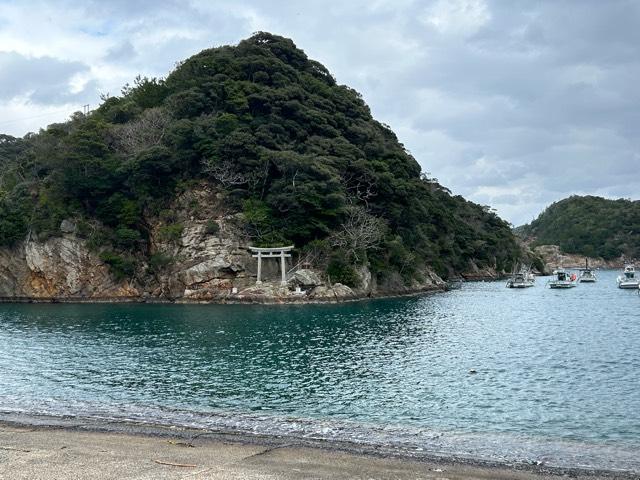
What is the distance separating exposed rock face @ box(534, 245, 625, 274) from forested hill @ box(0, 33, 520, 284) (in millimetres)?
106931

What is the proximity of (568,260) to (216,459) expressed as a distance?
178756 mm

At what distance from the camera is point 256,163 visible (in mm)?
64312

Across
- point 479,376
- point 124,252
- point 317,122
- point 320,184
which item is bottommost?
point 479,376

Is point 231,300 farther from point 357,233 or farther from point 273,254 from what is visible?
point 357,233

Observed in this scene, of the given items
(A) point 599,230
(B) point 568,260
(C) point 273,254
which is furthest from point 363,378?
(A) point 599,230

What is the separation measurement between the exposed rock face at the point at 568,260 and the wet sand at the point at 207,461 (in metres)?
163

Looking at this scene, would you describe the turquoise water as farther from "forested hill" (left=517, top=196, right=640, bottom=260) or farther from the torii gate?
"forested hill" (left=517, top=196, right=640, bottom=260)

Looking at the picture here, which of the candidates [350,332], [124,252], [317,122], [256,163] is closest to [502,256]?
[317,122]

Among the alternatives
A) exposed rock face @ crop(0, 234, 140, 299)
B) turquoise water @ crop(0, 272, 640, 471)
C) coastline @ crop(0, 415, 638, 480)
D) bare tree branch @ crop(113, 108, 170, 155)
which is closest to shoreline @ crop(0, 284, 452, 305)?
exposed rock face @ crop(0, 234, 140, 299)

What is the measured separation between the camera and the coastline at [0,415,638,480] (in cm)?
1245

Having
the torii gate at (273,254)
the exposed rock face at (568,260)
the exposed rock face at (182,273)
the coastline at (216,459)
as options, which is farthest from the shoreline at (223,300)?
the exposed rock face at (568,260)

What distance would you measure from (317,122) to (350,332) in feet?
134

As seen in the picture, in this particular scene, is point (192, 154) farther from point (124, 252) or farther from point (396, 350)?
point (396, 350)

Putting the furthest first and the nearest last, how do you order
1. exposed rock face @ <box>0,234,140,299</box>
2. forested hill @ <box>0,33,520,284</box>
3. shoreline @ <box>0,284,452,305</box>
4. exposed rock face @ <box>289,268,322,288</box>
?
exposed rock face @ <box>0,234,140,299</box> < forested hill @ <box>0,33,520,284</box> < exposed rock face @ <box>289,268,322,288</box> < shoreline @ <box>0,284,452,305</box>
